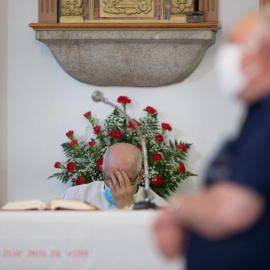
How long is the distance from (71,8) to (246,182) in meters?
4.95

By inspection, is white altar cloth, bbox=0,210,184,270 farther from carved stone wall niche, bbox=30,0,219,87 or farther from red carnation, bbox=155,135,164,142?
carved stone wall niche, bbox=30,0,219,87

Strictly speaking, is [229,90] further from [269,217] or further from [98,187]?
[98,187]

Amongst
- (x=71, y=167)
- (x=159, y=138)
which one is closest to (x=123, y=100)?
(x=159, y=138)

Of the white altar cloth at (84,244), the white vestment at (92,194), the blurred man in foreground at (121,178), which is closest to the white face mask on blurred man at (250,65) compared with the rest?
the white altar cloth at (84,244)

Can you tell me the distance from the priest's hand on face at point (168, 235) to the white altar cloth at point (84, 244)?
1456 mm

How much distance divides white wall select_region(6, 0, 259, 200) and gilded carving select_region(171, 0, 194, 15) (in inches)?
11.2

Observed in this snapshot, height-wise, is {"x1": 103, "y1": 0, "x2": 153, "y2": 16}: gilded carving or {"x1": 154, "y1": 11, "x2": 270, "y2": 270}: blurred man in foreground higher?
{"x1": 103, "y1": 0, "x2": 153, "y2": 16}: gilded carving

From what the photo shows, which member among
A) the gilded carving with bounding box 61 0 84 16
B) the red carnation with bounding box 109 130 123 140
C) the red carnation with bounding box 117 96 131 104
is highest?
the gilded carving with bounding box 61 0 84 16

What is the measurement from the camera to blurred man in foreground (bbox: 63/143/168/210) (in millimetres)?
5238

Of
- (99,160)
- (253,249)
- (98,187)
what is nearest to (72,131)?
(99,160)

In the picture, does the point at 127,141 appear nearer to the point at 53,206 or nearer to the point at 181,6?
the point at 181,6

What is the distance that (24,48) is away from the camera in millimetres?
6621

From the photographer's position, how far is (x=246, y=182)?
173cm

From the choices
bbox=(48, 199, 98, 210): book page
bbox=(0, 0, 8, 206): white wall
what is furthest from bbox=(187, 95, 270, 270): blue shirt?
bbox=(0, 0, 8, 206): white wall
